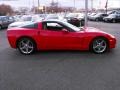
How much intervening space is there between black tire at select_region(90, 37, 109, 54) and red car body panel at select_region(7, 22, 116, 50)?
0.13 m

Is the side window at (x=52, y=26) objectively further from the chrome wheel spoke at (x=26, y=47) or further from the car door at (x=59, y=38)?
the chrome wheel spoke at (x=26, y=47)

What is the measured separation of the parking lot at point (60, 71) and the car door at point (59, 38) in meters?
0.28

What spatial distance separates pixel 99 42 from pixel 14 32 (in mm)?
3218

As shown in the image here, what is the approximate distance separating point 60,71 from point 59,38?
2737 millimetres

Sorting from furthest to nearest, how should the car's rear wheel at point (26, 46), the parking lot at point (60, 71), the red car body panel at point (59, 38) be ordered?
the car's rear wheel at point (26, 46), the red car body panel at point (59, 38), the parking lot at point (60, 71)

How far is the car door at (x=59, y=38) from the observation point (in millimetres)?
9570

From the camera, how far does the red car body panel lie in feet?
31.3

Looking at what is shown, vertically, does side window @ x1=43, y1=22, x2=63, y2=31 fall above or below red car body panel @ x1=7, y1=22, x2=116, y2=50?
above

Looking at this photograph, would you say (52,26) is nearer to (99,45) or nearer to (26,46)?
(26,46)

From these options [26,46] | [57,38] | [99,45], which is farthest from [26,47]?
[99,45]

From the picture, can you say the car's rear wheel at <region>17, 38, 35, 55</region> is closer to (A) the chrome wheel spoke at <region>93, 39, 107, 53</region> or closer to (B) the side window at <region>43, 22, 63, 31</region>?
(B) the side window at <region>43, 22, 63, 31</region>

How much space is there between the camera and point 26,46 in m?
9.73

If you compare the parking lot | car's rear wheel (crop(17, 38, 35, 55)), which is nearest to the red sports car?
car's rear wheel (crop(17, 38, 35, 55))

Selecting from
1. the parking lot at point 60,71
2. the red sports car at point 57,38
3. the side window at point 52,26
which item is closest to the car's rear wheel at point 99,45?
the red sports car at point 57,38
